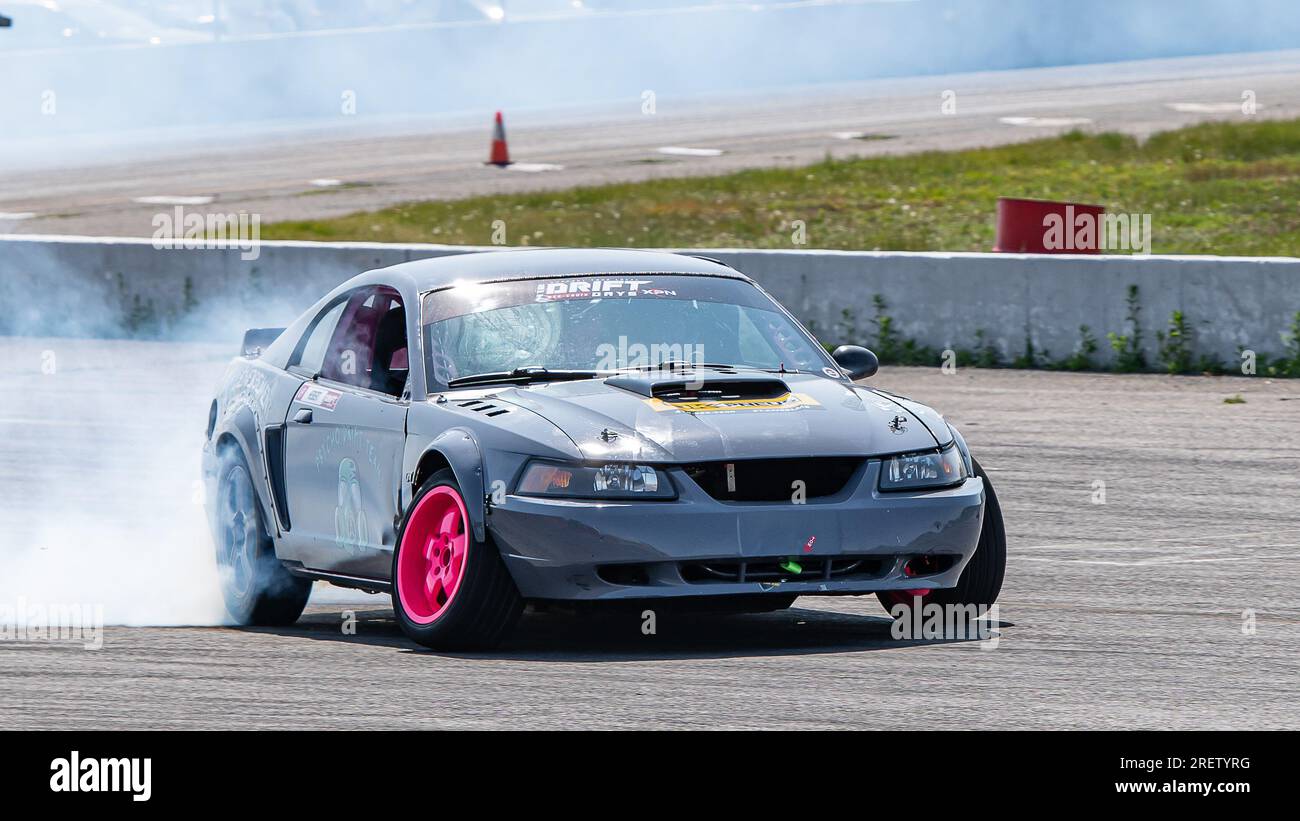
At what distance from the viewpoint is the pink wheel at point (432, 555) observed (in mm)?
7020

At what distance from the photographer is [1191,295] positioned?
1553cm

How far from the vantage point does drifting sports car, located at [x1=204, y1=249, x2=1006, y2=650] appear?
6805 mm

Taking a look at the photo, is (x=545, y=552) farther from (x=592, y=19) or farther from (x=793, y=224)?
(x=592, y=19)

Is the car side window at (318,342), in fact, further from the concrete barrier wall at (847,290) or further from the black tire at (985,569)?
the concrete barrier wall at (847,290)

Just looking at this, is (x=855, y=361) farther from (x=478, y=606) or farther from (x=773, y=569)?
(x=478, y=606)

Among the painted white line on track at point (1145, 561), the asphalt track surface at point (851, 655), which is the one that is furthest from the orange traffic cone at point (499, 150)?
the painted white line on track at point (1145, 561)

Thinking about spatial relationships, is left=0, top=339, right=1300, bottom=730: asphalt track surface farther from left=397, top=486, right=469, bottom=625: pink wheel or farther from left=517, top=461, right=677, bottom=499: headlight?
left=517, top=461, right=677, bottom=499: headlight

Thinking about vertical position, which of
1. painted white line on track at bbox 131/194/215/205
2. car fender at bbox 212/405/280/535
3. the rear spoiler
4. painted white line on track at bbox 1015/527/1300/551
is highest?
painted white line on track at bbox 131/194/215/205

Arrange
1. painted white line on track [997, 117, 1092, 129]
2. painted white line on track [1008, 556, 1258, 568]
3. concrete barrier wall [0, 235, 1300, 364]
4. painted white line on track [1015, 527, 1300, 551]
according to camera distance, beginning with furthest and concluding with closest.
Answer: painted white line on track [997, 117, 1092, 129] < concrete barrier wall [0, 235, 1300, 364] < painted white line on track [1015, 527, 1300, 551] < painted white line on track [1008, 556, 1258, 568]

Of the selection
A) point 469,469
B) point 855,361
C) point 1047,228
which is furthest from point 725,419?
point 1047,228

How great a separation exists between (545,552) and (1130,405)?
27.9 feet

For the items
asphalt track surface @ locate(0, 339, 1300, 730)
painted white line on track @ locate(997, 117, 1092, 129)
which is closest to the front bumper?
asphalt track surface @ locate(0, 339, 1300, 730)

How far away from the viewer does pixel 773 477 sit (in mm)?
6887

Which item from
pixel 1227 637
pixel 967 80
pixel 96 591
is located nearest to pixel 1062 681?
pixel 1227 637
